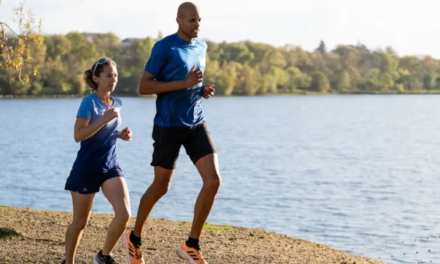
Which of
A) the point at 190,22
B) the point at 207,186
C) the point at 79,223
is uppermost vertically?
the point at 190,22

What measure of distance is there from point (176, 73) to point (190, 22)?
49 centimetres

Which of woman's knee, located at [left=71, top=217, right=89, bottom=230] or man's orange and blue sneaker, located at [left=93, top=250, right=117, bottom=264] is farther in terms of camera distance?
man's orange and blue sneaker, located at [left=93, top=250, right=117, bottom=264]

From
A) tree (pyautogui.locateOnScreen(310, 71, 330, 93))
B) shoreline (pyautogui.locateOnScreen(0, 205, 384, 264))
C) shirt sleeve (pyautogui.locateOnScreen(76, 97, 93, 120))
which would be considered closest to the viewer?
Result: shirt sleeve (pyautogui.locateOnScreen(76, 97, 93, 120))

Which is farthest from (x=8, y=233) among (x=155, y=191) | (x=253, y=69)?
(x=253, y=69)

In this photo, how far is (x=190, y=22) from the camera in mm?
7812

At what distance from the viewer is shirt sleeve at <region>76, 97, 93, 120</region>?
735 cm

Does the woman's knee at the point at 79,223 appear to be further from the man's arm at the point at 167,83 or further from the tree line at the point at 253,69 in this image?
the tree line at the point at 253,69

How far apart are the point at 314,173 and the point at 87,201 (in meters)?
32.9

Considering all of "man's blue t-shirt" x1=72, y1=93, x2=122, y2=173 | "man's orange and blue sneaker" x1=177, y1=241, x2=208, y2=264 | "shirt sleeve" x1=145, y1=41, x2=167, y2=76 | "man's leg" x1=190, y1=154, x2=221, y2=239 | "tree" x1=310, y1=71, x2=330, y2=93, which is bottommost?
"tree" x1=310, y1=71, x2=330, y2=93

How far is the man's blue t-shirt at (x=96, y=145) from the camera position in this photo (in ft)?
24.4

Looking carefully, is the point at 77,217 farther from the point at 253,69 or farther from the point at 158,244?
the point at 253,69

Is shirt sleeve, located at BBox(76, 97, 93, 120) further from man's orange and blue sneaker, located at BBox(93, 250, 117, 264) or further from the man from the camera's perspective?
man's orange and blue sneaker, located at BBox(93, 250, 117, 264)

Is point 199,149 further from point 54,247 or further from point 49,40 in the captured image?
point 49,40

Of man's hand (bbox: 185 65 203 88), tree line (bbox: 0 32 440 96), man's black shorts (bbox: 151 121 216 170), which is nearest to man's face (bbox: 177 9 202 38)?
man's hand (bbox: 185 65 203 88)
